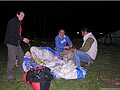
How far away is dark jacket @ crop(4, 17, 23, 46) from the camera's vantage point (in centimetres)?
354

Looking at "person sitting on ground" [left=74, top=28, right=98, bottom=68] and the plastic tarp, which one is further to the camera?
"person sitting on ground" [left=74, top=28, right=98, bottom=68]

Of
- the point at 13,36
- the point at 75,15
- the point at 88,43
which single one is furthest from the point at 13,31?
the point at 75,15

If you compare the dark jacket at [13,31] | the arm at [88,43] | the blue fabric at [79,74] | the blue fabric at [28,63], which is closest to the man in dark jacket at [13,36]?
the dark jacket at [13,31]

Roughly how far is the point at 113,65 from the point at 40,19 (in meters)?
25.1

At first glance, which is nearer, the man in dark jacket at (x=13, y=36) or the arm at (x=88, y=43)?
the man in dark jacket at (x=13, y=36)

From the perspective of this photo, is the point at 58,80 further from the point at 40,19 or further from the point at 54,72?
the point at 40,19

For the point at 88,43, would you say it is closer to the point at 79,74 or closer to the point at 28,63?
the point at 79,74

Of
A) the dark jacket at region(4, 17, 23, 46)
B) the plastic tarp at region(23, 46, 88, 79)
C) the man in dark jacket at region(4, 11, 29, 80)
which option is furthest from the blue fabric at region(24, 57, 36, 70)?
the dark jacket at region(4, 17, 23, 46)

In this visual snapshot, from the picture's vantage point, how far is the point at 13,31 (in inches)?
140

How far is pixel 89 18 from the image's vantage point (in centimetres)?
2914

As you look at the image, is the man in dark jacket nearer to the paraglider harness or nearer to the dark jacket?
the dark jacket

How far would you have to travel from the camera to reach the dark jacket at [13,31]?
11.6ft

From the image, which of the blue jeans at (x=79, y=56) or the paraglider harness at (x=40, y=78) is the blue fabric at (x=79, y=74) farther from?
the paraglider harness at (x=40, y=78)

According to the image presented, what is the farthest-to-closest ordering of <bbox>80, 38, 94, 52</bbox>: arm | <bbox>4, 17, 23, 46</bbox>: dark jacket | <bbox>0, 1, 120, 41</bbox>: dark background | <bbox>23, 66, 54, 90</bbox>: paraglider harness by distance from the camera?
<bbox>0, 1, 120, 41</bbox>: dark background, <bbox>80, 38, 94, 52</bbox>: arm, <bbox>4, 17, 23, 46</bbox>: dark jacket, <bbox>23, 66, 54, 90</bbox>: paraglider harness
